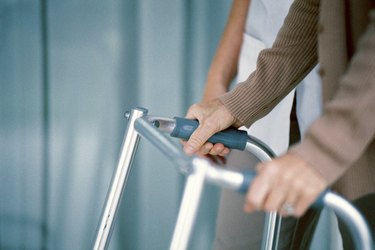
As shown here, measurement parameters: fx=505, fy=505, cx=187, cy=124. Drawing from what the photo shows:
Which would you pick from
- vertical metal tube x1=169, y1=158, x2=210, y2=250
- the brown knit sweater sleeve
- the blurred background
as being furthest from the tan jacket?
the blurred background

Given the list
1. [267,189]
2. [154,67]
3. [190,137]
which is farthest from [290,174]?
[154,67]

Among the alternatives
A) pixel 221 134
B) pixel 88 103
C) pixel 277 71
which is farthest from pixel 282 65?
pixel 88 103

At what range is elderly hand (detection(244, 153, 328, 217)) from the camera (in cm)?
55

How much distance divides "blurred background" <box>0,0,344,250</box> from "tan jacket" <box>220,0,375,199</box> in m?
0.87

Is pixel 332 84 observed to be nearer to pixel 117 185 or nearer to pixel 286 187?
pixel 286 187

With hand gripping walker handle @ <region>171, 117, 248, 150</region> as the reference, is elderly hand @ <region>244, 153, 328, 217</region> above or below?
above

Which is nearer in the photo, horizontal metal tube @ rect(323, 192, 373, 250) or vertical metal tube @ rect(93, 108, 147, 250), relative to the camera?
horizontal metal tube @ rect(323, 192, 373, 250)

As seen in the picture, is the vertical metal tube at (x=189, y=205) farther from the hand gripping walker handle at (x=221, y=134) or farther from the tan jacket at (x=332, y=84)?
the hand gripping walker handle at (x=221, y=134)

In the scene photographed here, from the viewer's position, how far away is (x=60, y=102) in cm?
178

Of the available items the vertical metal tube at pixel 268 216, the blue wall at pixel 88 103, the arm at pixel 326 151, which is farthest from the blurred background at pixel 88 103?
the arm at pixel 326 151

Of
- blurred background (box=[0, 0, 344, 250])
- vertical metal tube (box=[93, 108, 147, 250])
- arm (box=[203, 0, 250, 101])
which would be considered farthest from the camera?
blurred background (box=[0, 0, 344, 250])

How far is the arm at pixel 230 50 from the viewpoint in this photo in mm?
1370

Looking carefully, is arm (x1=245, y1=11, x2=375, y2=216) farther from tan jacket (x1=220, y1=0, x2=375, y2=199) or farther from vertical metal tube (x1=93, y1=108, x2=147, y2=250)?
vertical metal tube (x1=93, y1=108, x2=147, y2=250)

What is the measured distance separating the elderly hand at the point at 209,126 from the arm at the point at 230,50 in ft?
1.41
